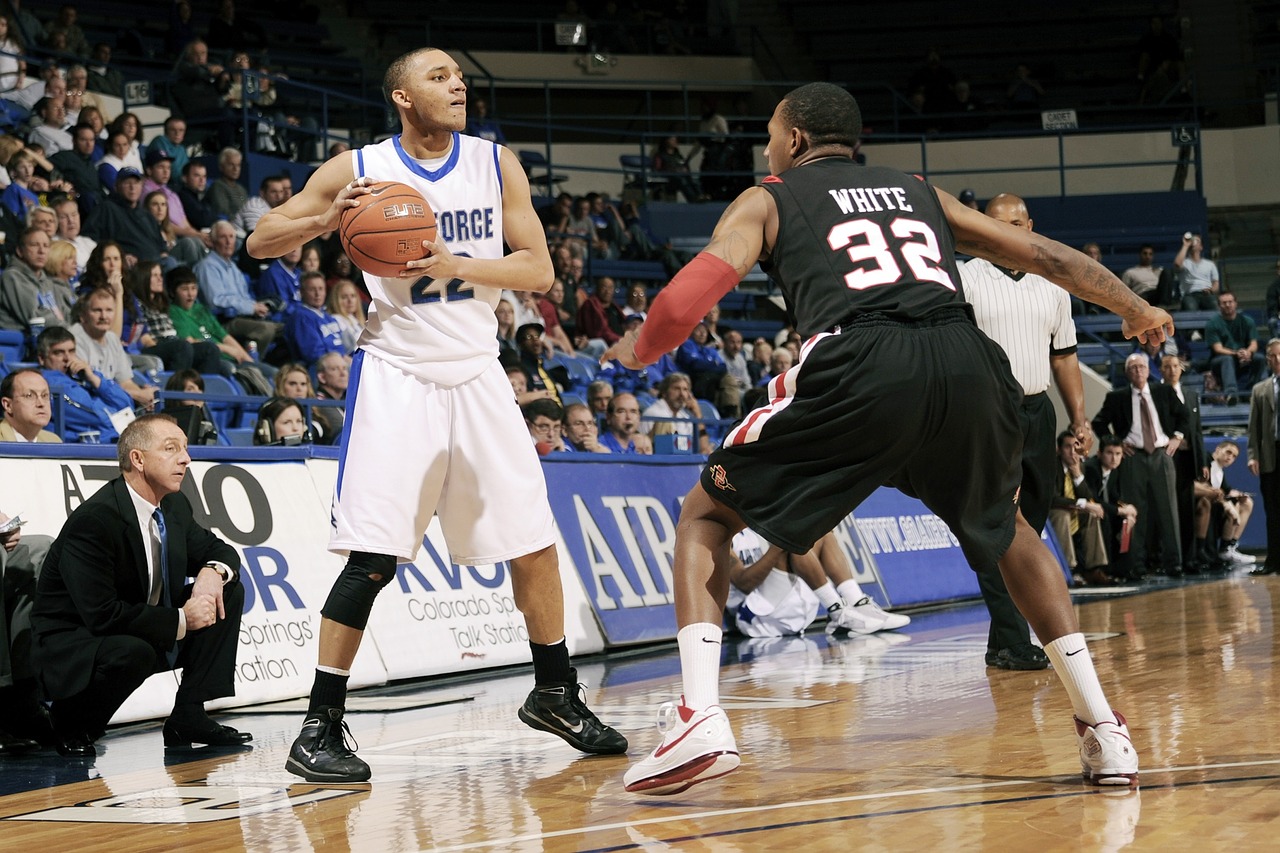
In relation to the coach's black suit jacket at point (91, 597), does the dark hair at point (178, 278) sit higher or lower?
higher

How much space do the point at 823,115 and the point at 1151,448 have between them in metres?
11.1

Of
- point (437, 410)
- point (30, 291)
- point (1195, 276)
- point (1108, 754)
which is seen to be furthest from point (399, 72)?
point (1195, 276)

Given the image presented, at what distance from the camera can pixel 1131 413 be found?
46.3ft

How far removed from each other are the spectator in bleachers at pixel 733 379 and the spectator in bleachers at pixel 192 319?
5.28 m

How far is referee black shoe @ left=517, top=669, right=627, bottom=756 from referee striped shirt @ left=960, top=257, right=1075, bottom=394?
277cm

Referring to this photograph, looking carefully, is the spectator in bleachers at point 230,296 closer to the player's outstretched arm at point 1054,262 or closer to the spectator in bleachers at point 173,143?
the spectator in bleachers at point 173,143

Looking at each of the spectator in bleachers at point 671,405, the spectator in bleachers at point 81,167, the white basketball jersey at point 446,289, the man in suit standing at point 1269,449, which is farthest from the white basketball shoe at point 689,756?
the man in suit standing at point 1269,449

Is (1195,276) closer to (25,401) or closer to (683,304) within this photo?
(25,401)

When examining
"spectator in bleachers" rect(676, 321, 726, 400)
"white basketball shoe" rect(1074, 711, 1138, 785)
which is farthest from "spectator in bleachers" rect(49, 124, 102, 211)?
"white basketball shoe" rect(1074, 711, 1138, 785)

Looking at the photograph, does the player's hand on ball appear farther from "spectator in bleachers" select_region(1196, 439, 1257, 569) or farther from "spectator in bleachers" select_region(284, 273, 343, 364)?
"spectator in bleachers" select_region(1196, 439, 1257, 569)

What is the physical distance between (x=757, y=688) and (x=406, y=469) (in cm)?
252

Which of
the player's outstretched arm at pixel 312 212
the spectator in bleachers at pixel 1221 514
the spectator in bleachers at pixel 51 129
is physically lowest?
the spectator in bleachers at pixel 1221 514

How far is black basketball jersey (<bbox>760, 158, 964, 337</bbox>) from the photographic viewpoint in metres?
3.83

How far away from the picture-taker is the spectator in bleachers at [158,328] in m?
10.7
